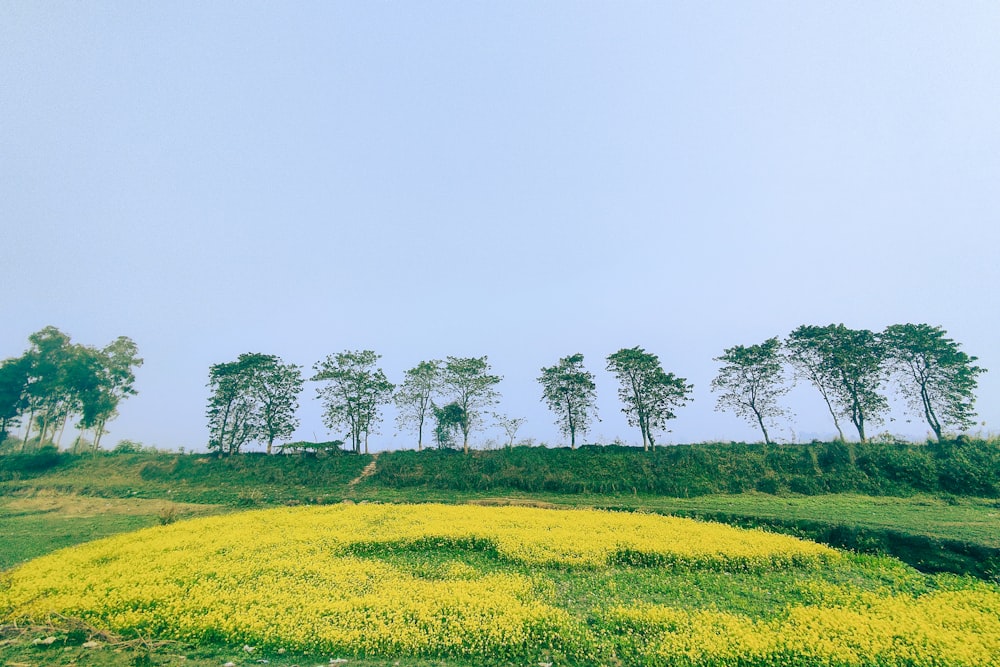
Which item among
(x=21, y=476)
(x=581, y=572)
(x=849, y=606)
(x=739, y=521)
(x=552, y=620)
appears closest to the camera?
(x=552, y=620)

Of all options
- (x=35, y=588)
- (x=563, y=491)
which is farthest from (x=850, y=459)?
(x=35, y=588)

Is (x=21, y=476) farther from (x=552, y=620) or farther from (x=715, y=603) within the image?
(x=715, y=603)

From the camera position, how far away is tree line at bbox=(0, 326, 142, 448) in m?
42.7

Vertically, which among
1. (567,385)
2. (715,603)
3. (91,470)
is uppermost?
(567,385)

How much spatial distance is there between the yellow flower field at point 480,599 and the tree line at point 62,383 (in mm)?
37353

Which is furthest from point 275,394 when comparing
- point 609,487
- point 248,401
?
point 609,487

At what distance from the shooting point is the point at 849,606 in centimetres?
1073

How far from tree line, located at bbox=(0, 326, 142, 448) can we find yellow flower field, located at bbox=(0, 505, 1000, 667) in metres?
37.4

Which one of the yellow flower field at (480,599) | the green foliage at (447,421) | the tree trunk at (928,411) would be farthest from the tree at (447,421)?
the tree trunk at (928,411)

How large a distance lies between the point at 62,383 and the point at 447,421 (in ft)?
128

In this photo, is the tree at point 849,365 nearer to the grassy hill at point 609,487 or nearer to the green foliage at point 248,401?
the grassy hill at point 609,487

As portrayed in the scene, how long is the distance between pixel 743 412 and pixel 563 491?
1850 cm

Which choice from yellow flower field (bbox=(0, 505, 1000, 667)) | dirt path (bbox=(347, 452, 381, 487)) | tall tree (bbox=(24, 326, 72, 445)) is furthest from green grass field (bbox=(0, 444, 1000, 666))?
tall tree (bbox=(24, 326, 72, 445))

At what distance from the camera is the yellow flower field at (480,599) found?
8.75 metres
